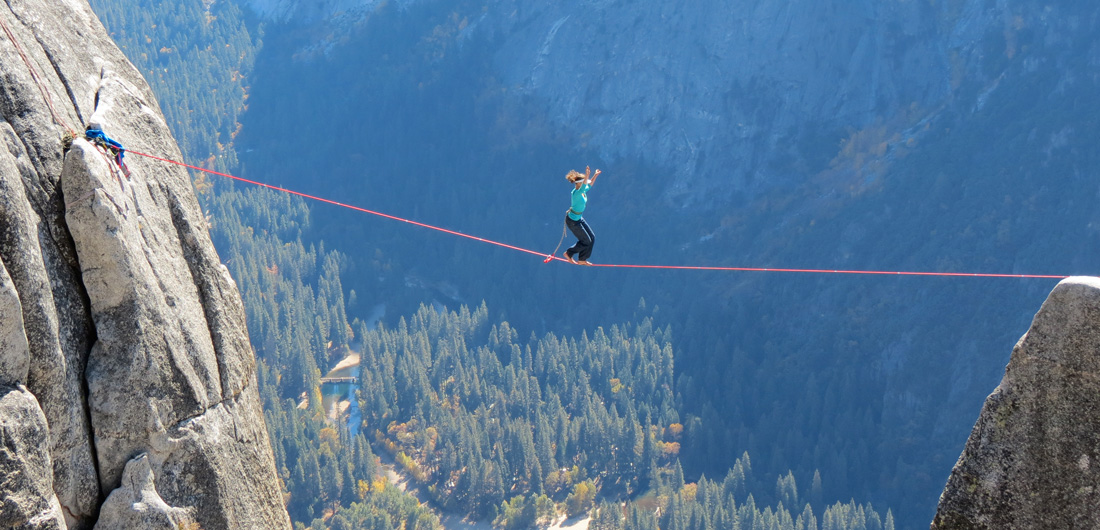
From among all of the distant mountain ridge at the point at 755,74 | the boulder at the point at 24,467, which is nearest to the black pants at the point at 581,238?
the boulder at the point at 24,467

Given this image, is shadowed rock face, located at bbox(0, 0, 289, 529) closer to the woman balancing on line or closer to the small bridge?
the woman balancing on line

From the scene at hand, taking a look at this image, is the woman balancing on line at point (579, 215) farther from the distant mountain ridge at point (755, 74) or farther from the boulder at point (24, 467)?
the distant mountain ridge at point (755, 74)

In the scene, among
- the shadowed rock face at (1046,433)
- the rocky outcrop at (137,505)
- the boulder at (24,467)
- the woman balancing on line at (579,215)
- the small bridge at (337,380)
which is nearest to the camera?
the shadowed rock face at (1046,433)

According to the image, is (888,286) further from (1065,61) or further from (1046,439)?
(1046,439)

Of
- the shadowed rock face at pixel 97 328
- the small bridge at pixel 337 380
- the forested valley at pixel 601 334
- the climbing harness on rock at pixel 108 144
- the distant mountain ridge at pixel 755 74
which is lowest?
the shadowed rock face at pixel 97 328

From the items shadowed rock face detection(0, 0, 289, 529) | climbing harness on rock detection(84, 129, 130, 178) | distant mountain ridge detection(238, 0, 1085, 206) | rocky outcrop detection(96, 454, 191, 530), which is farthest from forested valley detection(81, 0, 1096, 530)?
climbing harness on rock detection(84, 129, 130, 178)

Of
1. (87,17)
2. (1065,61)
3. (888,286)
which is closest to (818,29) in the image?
(1065,61)

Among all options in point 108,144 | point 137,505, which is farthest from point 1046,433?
point 108,144
